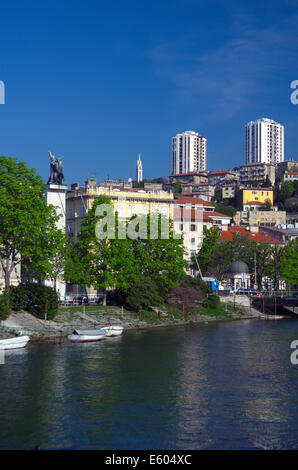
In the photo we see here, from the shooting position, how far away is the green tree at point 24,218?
213 feet

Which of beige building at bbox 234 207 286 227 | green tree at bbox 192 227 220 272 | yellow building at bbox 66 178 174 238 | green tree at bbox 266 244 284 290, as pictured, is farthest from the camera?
beige building at bbox 234 207 286 227

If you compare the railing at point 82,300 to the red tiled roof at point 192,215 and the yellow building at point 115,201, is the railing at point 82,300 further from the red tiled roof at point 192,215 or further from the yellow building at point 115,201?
the red tiled roof at point 192,215

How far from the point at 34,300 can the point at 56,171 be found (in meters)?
21.4

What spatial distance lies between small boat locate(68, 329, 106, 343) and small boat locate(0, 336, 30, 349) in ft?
18.0

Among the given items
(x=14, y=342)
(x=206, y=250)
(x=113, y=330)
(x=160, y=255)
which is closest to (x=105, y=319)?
(x=113, y=330)

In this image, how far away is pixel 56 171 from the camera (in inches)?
3199

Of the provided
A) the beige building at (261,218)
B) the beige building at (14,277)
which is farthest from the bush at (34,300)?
the beige building at (261,218)

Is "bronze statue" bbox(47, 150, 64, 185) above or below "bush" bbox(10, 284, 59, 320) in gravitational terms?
above

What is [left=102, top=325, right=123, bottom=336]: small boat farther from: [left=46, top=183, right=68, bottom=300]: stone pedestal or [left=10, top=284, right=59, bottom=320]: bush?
[left=46, top=183, right=68, bottom=300]: stone pedestal

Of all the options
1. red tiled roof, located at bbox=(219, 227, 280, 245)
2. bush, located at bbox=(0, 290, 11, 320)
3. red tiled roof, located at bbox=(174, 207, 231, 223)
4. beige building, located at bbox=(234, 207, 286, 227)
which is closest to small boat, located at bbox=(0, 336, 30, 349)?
bush, located at bbox=(0, 290, 11, 320)

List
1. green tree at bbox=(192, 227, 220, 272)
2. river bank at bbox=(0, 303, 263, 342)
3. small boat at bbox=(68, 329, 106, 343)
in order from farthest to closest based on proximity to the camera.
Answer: green tree at bbox=(192, 227, 220, 272) < river bank at bbox=(0, 303, 263, 342) < small boat at bbox=(68, 329, 106, 343)

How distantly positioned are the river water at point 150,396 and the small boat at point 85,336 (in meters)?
1.40

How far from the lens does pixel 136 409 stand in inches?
1403

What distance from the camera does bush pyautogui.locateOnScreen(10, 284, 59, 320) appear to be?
214ft
